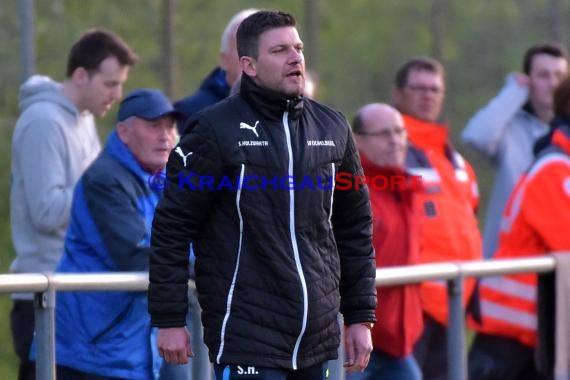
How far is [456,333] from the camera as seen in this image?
21.0 feet

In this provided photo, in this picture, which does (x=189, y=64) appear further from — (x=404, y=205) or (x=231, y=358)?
(x=231, y=358)

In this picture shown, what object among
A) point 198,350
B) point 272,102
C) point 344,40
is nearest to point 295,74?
point 272,102

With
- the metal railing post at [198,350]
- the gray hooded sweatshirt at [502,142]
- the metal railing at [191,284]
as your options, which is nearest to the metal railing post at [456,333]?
the metal railing at [191,284]

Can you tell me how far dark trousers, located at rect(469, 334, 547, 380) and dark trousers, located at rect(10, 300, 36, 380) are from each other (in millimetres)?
2321

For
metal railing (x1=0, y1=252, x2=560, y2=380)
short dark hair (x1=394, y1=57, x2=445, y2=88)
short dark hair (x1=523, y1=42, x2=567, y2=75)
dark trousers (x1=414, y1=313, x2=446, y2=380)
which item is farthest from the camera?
short dark hair (x1=523, y1=42, x2=567, y2=75)

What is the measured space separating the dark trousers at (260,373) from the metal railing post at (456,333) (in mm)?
1933

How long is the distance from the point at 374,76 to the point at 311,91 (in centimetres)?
1273

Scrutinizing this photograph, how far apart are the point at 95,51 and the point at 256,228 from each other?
7.11 feet

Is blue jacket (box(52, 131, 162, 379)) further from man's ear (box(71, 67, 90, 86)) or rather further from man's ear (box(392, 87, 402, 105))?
man's ear (box(392, 87, 402, 105))

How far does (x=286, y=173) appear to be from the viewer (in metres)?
4.44

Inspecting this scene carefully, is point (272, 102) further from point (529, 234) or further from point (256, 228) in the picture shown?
point (529, 234)

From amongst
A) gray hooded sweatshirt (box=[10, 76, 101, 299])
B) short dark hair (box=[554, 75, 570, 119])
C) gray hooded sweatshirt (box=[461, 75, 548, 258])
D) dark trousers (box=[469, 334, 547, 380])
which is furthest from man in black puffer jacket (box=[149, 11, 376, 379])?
gray hooded sweatshirt (box=[461, 75, 548, 258])

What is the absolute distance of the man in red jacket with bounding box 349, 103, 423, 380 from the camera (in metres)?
6.21
